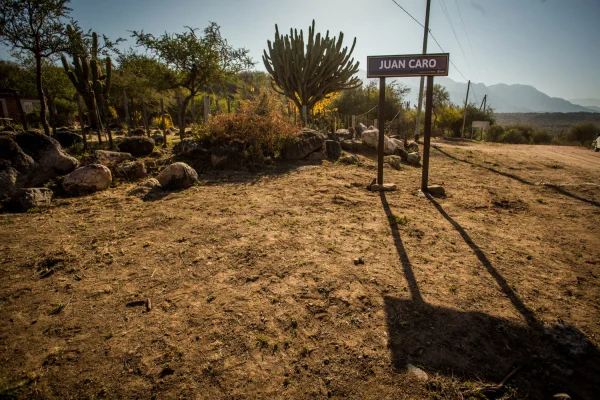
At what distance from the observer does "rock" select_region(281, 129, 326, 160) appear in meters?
8.27

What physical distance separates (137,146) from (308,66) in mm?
7778

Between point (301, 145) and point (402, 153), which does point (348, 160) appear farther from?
point (402, 153)

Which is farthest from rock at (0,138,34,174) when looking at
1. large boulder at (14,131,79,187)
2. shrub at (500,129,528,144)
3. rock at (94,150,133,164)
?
shrub at (500,129,528,144)

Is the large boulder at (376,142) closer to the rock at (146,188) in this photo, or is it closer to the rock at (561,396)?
the rock at (146,188)

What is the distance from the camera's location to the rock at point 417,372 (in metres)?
1.72

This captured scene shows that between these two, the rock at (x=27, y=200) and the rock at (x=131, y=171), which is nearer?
the rock at (x=27, y=200)

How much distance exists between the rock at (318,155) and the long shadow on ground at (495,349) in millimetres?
6484

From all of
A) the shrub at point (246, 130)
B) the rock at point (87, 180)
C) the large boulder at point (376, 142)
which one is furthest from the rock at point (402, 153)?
the rock at point (87, 180)

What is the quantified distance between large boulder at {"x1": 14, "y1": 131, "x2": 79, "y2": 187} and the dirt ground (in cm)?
132

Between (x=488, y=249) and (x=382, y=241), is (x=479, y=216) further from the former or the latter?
(x=382, y=241)

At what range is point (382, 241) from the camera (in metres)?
3.54

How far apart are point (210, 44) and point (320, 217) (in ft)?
39.3

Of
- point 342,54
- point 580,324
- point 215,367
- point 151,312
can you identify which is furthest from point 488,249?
point 342,54

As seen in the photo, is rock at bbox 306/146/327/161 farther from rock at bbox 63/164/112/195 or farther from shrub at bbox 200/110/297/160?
rock at bbox 63/164/112/195
